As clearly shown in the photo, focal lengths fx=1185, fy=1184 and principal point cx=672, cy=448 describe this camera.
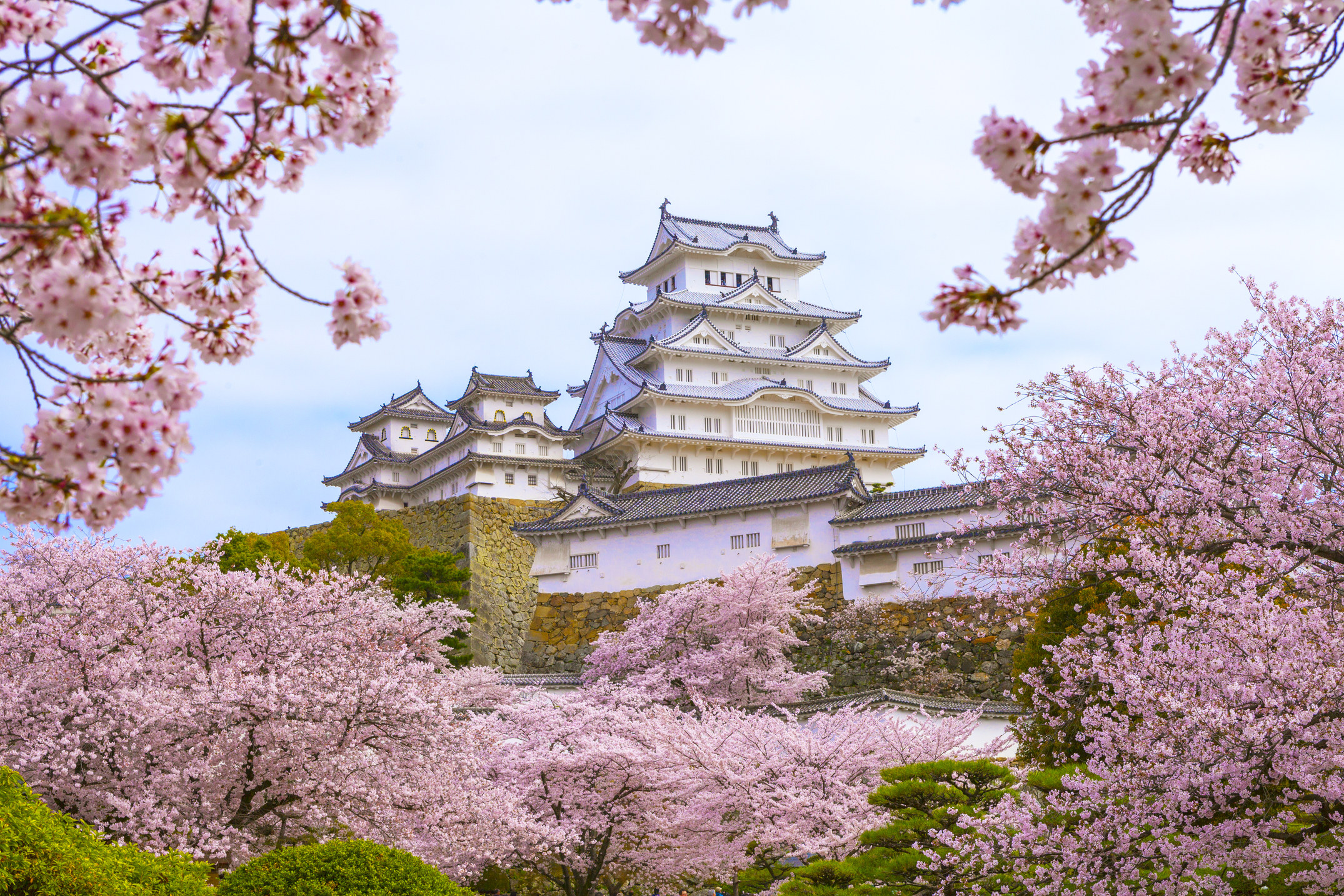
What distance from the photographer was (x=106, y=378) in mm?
3207

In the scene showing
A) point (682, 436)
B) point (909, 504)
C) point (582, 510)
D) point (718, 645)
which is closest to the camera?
point (718, 645)

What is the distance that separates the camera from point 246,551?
26172 mm

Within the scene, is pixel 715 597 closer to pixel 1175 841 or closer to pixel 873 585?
pixel 873 585

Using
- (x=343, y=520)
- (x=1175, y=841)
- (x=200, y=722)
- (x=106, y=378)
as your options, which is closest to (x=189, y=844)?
(x=200, y=722)

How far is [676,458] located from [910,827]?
24220mm

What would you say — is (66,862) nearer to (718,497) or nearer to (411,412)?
(718,497)

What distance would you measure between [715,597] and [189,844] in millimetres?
11355

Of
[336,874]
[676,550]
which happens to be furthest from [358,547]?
[336,874]

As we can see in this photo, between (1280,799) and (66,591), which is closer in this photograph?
(1280,799)

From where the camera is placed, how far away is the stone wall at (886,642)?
21.8 metres

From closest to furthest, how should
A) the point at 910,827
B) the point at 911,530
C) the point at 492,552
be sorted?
the point at 910,827 < the point at 911,530 < the point at 492,552

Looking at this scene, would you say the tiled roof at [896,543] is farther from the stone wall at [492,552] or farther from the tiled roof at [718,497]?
the stone wall at [492,552]

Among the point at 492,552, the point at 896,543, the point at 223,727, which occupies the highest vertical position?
the point at 492,552

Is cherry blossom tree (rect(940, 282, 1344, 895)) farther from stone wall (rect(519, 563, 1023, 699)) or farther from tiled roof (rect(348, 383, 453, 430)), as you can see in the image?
tiled roof (rect(348, 383, 453, 430))
